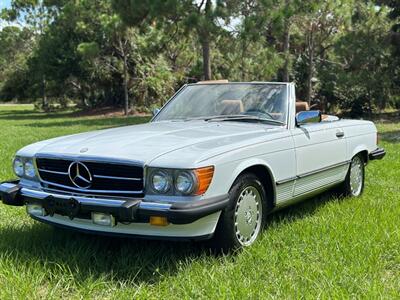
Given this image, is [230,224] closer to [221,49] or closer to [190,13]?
[190,13]

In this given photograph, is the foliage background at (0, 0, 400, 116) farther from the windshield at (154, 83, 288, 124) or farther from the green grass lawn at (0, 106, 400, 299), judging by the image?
the green grass lawn at (0, 106, 400, 299)

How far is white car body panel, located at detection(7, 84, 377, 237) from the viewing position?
361 centimetres

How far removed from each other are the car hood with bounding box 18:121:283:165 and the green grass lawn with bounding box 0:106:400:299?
0.82 m

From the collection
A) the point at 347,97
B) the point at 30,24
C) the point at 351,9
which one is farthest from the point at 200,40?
the point at 30,24

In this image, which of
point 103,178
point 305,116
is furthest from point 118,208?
point 305,116

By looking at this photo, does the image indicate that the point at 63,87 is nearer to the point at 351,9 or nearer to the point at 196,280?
the point at 351,9

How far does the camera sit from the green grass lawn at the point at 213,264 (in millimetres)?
3361

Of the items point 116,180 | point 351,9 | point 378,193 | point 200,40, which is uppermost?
point 351,9

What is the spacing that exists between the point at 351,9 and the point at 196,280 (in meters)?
21.1

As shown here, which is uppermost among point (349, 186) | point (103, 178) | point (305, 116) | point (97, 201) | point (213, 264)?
point (305, 116)

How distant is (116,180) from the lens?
3678 millimetres

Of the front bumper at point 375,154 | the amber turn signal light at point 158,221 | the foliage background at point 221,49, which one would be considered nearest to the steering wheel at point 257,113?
the amber turn signal light at point 158,221

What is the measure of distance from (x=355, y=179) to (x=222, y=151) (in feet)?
9.87

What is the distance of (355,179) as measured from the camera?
6.16 meters
